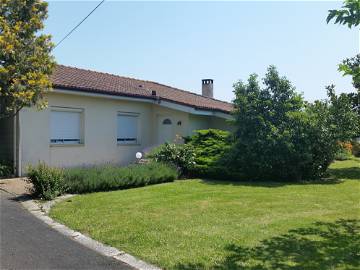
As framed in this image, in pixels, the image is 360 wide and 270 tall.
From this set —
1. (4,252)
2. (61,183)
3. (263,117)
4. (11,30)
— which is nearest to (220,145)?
(263,117)

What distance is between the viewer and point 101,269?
5.26 metres

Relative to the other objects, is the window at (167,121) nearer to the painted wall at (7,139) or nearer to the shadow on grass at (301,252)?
the painted wall at (7,139)

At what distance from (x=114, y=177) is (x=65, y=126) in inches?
187

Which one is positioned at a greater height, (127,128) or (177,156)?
(127,128)

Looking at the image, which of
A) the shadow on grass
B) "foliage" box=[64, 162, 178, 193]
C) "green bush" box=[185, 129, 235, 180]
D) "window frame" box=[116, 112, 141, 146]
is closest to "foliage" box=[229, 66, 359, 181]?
"green bush" box=[185, 129, 235, 180]

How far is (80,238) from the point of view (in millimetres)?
6730

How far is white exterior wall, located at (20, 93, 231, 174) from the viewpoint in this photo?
14297 millimetres

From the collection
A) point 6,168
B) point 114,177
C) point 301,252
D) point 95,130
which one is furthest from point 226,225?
point 95,130

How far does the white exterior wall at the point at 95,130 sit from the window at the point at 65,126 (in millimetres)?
237

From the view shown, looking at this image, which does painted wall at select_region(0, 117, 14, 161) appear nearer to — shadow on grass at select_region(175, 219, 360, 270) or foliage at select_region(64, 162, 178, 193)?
foliage at select_region(64, 162, 178, 193)

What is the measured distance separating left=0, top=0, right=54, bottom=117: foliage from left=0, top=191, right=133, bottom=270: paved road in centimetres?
496

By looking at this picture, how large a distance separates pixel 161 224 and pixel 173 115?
38.4 ft

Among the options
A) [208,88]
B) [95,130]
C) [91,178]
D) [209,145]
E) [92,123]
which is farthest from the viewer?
[208,88]

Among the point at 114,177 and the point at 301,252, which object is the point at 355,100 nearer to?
the point at 114,177
